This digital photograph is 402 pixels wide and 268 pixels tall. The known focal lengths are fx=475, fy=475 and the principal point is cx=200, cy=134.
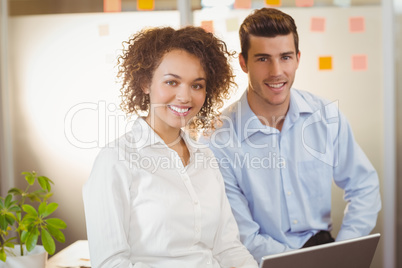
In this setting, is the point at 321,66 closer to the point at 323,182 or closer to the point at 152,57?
the point at 323,182

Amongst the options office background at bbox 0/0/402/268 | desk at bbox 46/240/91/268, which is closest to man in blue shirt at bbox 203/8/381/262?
office background at bbox 0/0/402/268

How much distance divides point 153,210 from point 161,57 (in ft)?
1.72

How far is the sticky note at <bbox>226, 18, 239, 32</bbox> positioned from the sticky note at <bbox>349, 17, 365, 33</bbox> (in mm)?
604

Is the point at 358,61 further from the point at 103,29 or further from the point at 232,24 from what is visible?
the point at 103,29

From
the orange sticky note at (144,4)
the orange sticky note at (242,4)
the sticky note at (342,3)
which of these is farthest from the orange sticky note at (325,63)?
the orange sticky note at (144,4)

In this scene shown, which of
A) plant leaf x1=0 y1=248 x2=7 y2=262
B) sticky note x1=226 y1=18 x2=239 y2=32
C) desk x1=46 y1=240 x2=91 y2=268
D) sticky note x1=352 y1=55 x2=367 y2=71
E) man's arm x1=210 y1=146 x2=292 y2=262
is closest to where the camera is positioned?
plant leaf x1=0 y1=248 x2=7 y2=262

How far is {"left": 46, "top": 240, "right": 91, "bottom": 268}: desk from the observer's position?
177cm

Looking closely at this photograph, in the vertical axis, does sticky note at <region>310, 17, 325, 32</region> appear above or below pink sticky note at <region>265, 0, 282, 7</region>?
below

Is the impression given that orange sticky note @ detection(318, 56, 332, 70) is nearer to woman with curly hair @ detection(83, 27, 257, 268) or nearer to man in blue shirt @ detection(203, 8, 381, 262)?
man in blue shirt @ detection(203, 8, 381, 262)

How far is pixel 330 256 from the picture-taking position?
1257 millimetres

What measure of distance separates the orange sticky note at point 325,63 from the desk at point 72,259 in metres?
1.46

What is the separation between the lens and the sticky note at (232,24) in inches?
94.2

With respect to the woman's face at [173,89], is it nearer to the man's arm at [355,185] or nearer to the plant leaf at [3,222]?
the plant leaf at [3,222]

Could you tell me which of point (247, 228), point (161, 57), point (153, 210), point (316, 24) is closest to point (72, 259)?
point (153, 210)
